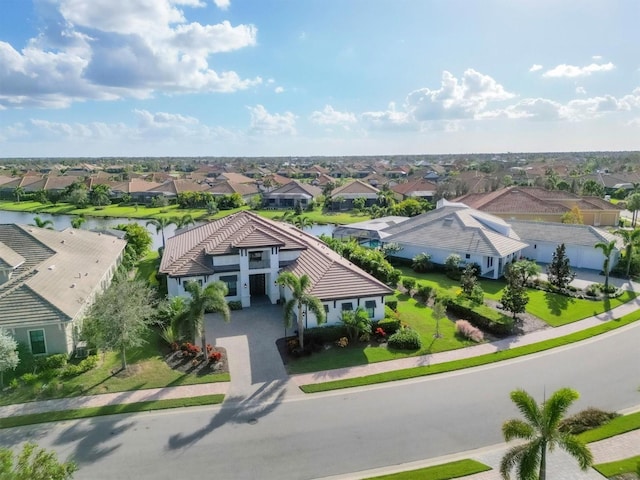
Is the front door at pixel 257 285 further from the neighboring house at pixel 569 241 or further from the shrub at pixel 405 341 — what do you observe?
A: the neighboring house at pixel 569 241

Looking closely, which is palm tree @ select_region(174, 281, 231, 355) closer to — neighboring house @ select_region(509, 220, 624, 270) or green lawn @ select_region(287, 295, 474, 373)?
green lawn @ select_region(287, 295, 474, 373)

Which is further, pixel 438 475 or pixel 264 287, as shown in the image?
pixel 264 287

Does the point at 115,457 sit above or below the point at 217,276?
below

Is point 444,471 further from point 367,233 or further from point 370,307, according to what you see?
point 367,233

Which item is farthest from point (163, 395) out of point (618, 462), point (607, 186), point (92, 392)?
point (607, 186)

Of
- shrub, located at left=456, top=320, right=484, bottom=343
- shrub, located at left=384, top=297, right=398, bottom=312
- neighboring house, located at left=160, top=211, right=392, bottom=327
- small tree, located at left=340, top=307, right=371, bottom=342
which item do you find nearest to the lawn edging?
shrub, located at left=456, top=320, right=484, bottom=343

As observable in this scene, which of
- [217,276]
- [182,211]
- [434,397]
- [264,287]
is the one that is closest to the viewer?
[434,397]

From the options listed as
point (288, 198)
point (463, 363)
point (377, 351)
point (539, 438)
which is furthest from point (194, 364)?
point (288, 198)

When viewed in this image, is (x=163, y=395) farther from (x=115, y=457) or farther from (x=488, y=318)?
(x=488, y=318)
